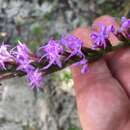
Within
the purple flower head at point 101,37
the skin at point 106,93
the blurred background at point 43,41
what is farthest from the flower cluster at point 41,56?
the blurred background at point 43,41

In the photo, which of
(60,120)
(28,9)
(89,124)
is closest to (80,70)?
(89,124)

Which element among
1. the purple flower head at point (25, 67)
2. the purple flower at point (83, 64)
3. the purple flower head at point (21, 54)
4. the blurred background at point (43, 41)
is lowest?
the blurred background at point (43, 41)

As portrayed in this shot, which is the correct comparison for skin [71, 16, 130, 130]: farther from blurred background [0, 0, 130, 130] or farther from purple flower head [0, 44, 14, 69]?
blurred background [0, 0, 130, 130]

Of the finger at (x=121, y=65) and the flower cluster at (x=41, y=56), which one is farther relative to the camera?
the finger at (x=121, y=65)

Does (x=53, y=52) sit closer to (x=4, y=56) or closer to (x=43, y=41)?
(x=4, y=56)

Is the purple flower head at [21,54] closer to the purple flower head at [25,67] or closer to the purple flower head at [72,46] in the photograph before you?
the purple flower head at [25,67]

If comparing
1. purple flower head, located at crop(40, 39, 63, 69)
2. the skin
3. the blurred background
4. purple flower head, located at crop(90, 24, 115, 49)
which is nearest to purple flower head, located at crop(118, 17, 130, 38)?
purple flower head, located at crop(90, 24, 115, 49)
